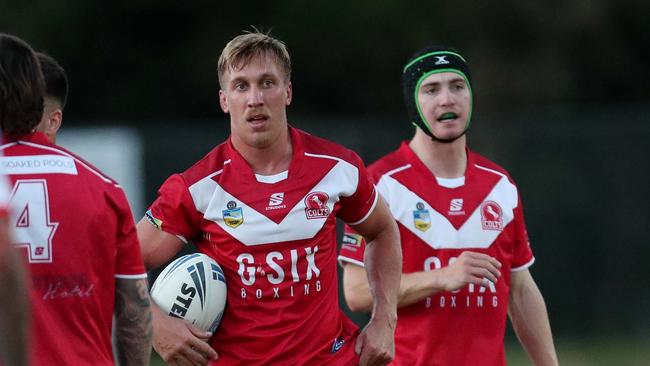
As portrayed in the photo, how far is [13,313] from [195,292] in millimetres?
1701

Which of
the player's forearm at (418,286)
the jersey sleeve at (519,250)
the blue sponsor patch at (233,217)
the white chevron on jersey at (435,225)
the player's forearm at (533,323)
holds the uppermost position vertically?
the blue sponsor patch at (233,217)

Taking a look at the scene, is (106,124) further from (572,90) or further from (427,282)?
(427,282)

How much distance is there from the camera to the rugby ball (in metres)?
4.92

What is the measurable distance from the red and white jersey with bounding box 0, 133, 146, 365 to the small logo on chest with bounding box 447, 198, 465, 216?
213 centimetres

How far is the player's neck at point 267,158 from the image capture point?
5.14 metres

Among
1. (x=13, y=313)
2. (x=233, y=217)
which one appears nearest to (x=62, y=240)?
(x=13, y=313)

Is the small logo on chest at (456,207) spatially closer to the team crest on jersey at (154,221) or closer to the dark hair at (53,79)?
the team crest on jersey at (154,221)

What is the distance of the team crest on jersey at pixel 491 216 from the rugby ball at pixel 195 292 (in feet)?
4.72

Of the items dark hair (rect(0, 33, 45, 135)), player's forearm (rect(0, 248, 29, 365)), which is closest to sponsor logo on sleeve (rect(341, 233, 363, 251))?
dark hair (rect(0, 33, 45, 135))

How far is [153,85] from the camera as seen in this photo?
2011 cm

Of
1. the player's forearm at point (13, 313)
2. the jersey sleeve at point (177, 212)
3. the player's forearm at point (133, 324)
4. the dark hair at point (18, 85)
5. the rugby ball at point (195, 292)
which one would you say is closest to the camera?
the player's forearm at point (13, 313)

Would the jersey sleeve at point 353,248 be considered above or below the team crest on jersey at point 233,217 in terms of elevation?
below

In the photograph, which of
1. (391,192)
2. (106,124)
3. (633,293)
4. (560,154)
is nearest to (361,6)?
(106,124)

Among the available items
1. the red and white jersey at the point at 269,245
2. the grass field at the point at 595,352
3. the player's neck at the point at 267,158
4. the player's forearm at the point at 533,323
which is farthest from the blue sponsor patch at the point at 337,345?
the grass field at the point at 595,352
